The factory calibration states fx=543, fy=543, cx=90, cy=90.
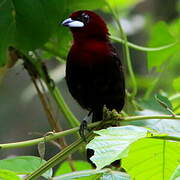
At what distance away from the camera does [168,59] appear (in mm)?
2506

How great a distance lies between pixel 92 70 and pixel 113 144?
108 centimetres

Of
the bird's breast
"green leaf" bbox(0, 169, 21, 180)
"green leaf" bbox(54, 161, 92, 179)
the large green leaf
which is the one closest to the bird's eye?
the bird's breast

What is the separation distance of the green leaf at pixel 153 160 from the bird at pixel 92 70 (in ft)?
3.08

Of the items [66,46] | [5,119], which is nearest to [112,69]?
[66,46]

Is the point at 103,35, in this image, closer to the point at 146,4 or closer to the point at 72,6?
the point at 72,6

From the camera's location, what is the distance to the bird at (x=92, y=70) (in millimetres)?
2189

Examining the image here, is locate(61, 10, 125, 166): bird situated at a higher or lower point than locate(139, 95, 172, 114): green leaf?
higher

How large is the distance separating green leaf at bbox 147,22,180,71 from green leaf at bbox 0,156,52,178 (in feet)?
3.95

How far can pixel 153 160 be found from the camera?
50.1 inches

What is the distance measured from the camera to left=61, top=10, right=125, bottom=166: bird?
86.2 inches

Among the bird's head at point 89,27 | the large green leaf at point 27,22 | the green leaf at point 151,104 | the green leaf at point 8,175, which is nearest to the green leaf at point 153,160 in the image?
the green leaf at point 8,175

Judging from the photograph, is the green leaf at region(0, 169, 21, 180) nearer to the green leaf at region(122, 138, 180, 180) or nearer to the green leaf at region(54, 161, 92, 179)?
the green leaf at region(122, 138, 180, 180)

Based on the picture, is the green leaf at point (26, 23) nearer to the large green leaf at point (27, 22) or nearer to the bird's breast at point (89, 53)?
the large green leaf at point (27, 22)

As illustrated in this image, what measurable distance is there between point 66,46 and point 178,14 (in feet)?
11.5
